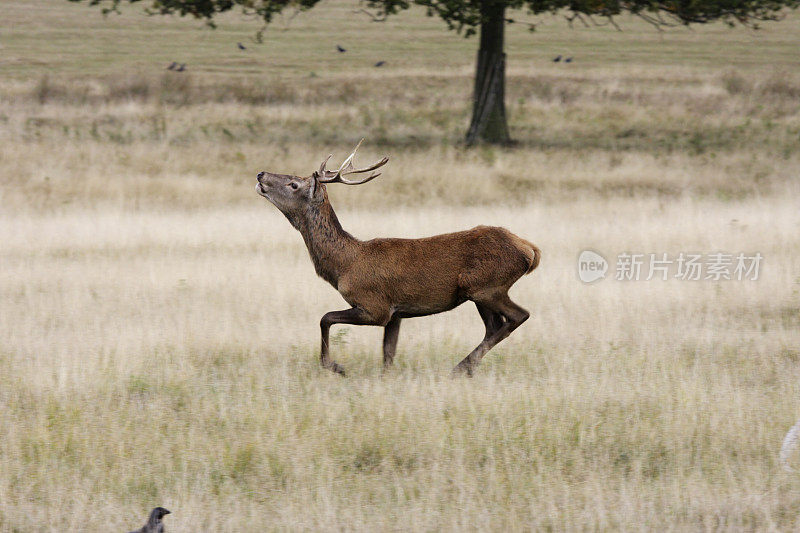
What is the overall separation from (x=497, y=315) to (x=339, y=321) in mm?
1110

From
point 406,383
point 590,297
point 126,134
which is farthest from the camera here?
point 126,134

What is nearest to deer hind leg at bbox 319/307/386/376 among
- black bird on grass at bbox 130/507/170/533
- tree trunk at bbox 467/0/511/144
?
black bird on grass at bbox 130/507/170/533

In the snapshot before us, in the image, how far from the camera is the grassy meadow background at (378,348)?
590 cm

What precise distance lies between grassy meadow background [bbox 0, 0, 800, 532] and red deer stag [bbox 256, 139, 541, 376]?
0.45 metres

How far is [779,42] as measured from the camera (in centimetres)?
5831

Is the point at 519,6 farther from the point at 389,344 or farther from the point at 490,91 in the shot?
the point at 389,344

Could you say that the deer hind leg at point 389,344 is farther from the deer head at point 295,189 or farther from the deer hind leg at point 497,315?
the deer head at point 295,189

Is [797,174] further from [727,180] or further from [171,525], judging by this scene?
[171,525]

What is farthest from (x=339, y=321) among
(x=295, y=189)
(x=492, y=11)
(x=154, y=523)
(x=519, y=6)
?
(x=492, y=11)

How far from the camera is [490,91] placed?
24281 millimetres

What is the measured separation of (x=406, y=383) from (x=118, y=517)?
2.55 metres

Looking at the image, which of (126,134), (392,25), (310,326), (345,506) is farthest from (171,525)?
(392,25)
